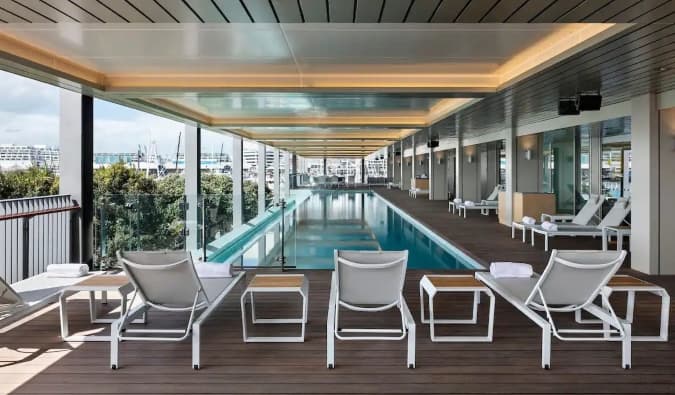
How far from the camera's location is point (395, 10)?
317 centimetres

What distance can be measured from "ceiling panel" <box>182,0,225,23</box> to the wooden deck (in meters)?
2.40

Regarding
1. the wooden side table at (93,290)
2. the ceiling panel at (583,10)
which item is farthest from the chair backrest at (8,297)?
the ceiling panel at (583,10)

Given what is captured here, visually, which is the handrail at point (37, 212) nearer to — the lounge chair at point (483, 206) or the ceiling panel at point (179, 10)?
the ceiling panel at point (179, 10)

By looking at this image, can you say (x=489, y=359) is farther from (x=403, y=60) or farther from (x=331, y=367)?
(x=403, y=60)

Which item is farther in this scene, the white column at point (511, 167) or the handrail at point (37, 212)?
the white column at point (511, 167)

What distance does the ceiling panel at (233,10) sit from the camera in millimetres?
3100

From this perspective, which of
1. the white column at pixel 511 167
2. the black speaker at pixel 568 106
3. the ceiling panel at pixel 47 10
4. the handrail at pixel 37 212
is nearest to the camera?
the ceiling panel at pixel 47 10

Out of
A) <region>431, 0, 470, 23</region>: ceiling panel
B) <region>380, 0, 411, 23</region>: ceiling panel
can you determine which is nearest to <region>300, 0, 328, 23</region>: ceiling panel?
<region>380, 0, 411, 23</region>: ceiling panel

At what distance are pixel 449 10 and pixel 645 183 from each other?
4.67 meters

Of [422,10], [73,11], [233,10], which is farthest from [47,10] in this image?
[422,10]

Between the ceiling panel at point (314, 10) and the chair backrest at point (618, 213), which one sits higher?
the ceiling panel at point (314, 10)

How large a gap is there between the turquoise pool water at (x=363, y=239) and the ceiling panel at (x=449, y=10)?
13.7ft

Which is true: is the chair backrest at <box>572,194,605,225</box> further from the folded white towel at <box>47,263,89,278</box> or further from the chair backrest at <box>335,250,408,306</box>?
the folded white towel at <box>47,263,89,278</box>

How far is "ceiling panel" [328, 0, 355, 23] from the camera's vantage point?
9.97 feet
